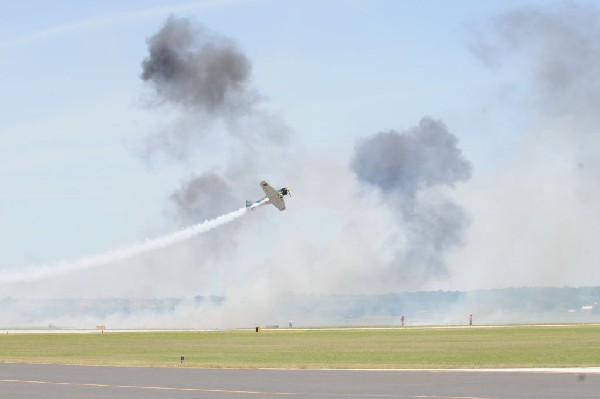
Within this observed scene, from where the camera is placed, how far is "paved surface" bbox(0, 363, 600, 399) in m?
34.2

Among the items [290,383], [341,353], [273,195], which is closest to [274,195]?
[273,195]

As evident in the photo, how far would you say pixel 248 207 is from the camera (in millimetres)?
98625

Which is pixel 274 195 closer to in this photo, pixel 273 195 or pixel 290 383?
pixel 273 195

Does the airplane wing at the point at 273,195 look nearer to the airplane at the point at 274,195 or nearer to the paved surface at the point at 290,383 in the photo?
the airplane at the point at 274,195

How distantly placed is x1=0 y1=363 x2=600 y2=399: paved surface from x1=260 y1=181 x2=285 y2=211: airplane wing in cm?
4823

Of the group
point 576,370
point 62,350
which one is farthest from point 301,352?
point 576,370

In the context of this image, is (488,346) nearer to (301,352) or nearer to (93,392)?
(301,352)

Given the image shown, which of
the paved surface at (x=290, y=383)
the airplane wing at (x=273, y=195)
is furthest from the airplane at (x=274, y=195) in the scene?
the paved surface at (x=290, y=383)

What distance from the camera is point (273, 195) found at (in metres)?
96.3

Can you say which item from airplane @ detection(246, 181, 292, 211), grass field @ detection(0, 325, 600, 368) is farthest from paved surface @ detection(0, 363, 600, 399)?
airplane @ detection(246, 181, 292, 211)

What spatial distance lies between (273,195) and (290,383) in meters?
57.8

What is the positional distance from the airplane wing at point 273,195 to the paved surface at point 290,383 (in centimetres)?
4823

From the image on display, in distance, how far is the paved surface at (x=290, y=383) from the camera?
34.2 meters

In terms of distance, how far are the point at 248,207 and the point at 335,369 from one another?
169ft
